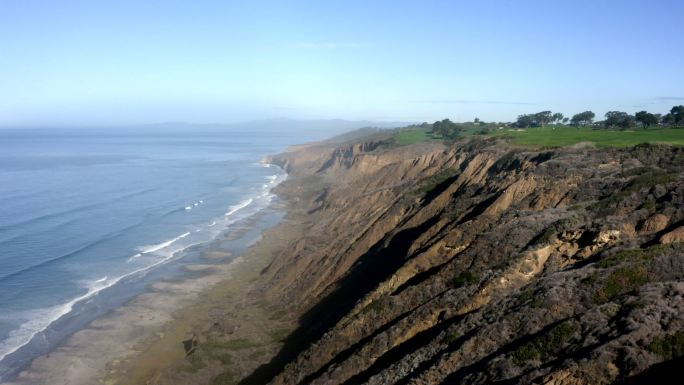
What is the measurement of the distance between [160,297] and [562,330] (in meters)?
28.3

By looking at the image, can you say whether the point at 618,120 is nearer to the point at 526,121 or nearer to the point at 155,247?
the point at 526,121

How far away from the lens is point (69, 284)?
38.7 metres

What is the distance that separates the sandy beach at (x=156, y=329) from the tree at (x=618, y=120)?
46313mm

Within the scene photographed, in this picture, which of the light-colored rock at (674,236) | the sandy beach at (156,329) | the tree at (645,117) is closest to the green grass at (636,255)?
the light-colored rock at (674,236)

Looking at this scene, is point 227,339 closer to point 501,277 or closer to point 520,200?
point 501,277

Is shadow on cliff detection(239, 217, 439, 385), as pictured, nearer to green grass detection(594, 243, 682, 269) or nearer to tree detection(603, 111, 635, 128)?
green grass detection(594, 243, 682, 269)

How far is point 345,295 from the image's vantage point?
91.9 ft

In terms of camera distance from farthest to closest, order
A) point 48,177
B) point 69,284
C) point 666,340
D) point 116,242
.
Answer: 1. point 48,177
2. point 116,242
3. point 69,284
4. point 666,340

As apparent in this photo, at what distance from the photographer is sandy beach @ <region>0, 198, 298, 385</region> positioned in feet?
86.2

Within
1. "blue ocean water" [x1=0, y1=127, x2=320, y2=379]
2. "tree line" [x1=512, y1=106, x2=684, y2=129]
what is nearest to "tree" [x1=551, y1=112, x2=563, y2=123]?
"tree line" [x1=512, y1=106, x2=684, y2=129]

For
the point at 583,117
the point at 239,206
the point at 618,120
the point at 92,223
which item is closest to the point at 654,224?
the point at 92,223

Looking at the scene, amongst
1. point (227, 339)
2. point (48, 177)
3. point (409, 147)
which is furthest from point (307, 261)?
point (48, 177)

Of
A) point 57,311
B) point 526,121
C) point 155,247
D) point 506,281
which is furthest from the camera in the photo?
point 526,121

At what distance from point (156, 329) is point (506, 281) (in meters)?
20.4
